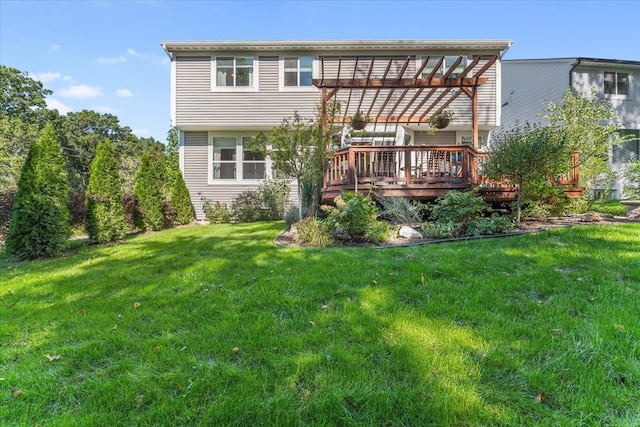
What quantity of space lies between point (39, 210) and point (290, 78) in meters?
8.52

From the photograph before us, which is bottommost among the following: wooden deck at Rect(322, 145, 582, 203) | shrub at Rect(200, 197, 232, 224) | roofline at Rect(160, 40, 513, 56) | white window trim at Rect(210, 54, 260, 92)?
shrub at Rect(200, 197, 232, 224)

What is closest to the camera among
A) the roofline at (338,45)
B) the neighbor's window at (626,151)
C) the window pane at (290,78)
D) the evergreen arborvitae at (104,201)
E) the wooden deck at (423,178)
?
Answer: the evergreen arborvitae at (104,201)

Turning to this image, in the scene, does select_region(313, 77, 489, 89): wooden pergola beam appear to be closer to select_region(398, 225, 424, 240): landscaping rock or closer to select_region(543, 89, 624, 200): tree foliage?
select_region(543, 89, 624, 200): tree foliage

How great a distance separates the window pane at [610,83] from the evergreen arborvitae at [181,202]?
19325 mm

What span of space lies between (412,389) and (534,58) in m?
19.4

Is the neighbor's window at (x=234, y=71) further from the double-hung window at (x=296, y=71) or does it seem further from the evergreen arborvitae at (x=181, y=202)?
the evergreen arborvitae at (x=181, y=202)

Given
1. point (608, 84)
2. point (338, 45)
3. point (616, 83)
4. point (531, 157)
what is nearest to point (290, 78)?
point (338, 45)

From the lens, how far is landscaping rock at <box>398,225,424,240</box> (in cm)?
583

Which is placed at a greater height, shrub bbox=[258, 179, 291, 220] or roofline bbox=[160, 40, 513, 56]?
roofline bbox=[160, 40, 513, 56]

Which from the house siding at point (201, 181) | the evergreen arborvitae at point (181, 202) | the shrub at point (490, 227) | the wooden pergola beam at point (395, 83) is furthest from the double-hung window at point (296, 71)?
the shrub at point (490, 227)

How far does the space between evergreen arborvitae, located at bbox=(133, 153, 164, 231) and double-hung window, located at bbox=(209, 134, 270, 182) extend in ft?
9.21

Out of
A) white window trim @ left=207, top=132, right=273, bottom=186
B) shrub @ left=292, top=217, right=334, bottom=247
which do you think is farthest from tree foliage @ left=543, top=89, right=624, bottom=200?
white window trim @ left=207, top=132, right=273, bottom=186

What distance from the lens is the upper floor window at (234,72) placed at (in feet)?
37.9

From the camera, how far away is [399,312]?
2617 millimetres
